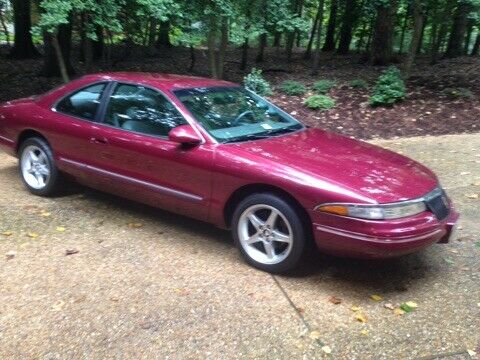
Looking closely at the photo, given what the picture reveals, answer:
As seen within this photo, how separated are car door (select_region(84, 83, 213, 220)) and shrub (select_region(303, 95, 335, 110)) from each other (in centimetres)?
602

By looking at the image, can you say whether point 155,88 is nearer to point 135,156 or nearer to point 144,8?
point 135,156

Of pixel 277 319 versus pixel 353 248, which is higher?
pixel 353 248

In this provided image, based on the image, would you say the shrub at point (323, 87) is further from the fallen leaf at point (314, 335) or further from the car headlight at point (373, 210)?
the fallen leaf at point (314, 335)

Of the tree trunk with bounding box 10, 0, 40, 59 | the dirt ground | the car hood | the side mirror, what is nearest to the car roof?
the side mirror

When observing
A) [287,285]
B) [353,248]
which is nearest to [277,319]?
[287,285]

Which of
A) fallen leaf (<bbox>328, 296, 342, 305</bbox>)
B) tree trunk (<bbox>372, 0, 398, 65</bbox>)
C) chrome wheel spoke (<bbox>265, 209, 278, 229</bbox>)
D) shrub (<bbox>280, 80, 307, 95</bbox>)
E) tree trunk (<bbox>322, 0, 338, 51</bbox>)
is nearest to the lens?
fallen leaf (<bbox>328, 296, 342, 305</bbox>)

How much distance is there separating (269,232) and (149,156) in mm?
1347

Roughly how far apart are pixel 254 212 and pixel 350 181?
0.82 metres

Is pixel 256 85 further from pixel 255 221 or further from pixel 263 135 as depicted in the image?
pixel 255 221

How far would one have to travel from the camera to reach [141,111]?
16.2ft

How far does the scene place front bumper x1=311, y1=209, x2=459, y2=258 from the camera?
143 inches

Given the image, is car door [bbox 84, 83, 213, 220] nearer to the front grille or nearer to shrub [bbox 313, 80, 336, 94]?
the front grille

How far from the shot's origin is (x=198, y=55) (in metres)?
20.0

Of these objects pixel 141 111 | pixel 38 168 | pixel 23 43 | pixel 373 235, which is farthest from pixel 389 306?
pixel 23 43
